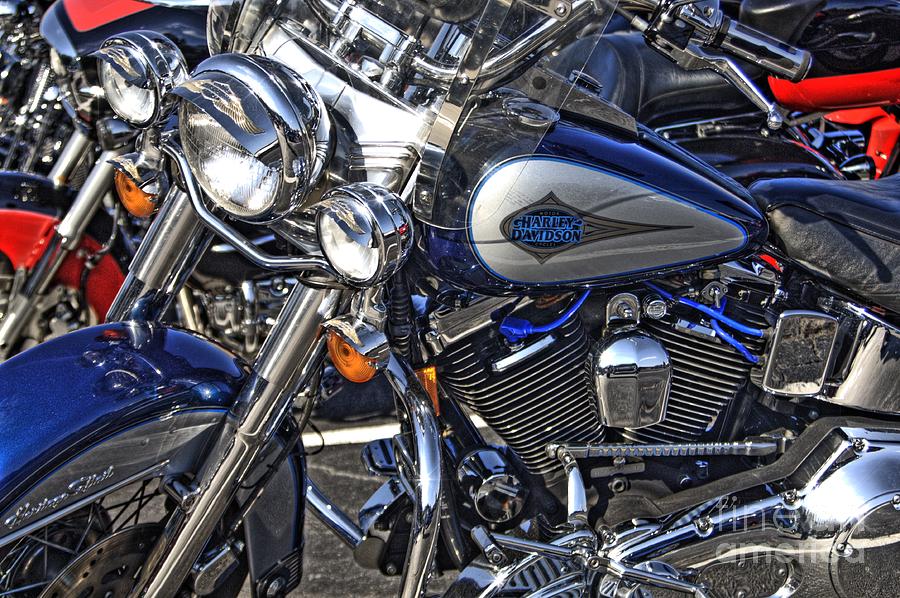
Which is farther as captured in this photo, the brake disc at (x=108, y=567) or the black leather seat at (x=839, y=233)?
the black leather seat at (x=839, y=233)

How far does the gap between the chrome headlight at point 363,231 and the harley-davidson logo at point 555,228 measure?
0.26 metres

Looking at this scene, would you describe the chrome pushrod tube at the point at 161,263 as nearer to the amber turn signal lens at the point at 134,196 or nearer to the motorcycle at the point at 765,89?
the amber turn signal lens at the point at 134,196

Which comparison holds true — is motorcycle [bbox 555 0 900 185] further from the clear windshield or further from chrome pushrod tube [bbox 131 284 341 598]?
chrome pushrod tube [bbox 131 284 341 598]

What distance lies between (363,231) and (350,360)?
30cm

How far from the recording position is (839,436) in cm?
185

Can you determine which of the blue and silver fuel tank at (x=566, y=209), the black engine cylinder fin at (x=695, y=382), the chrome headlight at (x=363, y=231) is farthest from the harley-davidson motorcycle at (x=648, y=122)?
the black engine cylinder fin at (x=695, y=382)

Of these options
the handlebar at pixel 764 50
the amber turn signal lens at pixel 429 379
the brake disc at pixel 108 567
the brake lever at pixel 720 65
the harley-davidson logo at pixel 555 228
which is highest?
the handlebar at pixel 764 50

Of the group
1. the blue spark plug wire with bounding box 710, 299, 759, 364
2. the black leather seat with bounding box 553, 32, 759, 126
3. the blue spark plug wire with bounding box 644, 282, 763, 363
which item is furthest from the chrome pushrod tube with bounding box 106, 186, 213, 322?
Answer: the black leather seat with bounding box 553, 32, 759, 126

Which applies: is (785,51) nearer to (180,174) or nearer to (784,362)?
(784,362)

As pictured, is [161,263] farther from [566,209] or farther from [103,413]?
[566,209]

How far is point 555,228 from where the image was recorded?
154 centimetres

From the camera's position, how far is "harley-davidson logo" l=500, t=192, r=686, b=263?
4.97ft

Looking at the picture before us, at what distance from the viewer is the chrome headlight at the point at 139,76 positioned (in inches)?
59.5

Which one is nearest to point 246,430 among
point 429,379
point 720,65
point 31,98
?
point 429,379
